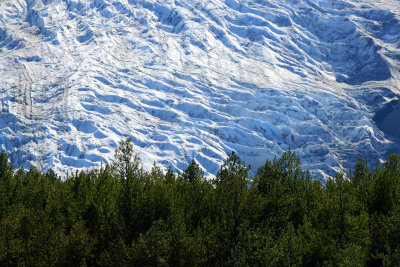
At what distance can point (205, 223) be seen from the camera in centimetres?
4066

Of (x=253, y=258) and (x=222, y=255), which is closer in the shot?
(x=253, y=258)

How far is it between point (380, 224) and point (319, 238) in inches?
381

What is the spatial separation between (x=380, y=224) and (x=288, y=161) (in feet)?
51.8

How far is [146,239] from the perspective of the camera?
3609cm

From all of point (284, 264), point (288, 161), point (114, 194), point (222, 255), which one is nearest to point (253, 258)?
point (284, 264)

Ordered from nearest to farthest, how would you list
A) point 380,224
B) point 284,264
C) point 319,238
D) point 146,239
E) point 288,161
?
point 284,264 < point 146,239 < point 319,238 < point 380,224 < point 288,161

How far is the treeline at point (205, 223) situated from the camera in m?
36.3

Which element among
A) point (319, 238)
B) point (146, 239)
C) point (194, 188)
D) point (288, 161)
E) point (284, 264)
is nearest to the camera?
point (284, 264)

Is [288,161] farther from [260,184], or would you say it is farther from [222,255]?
[222,255]

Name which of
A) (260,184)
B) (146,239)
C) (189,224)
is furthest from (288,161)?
(146,239)

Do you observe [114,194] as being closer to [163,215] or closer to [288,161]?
[163,215]

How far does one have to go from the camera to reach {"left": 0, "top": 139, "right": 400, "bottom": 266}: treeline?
119ft

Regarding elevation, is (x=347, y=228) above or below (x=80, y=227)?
above

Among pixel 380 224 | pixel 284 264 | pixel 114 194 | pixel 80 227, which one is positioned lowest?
pixel 114 194
